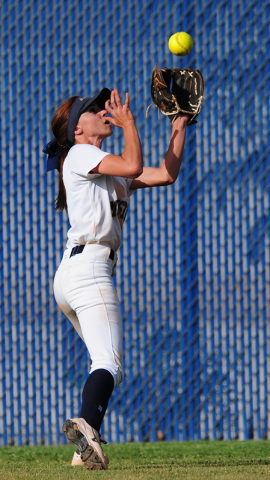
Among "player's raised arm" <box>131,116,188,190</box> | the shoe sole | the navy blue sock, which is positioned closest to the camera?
the shoe sole

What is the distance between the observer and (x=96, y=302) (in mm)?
2324

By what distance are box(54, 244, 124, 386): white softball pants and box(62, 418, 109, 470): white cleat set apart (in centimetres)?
22

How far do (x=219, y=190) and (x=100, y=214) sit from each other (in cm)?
180

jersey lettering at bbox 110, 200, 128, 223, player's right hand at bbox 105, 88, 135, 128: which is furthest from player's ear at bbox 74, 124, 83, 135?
jersey lettering at bbox 110, 200, 128, 223

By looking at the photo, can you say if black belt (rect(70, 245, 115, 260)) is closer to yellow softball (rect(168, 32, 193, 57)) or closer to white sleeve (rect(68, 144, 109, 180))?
white sleeve (rect(68, 144, 109, 180))

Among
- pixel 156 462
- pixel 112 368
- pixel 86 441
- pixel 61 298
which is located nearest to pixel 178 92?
pixel 61 298

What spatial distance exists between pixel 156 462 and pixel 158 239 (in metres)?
1.46

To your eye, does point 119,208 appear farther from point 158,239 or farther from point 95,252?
point 158,239

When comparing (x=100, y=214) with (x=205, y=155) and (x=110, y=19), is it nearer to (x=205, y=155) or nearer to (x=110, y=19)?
(x=205, y=155)

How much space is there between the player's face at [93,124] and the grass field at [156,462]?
4.28 feet

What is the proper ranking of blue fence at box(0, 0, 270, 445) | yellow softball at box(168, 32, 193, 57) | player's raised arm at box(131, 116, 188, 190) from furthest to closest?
blue fence at box(0, 0, 270, 445) < yellow softball at box(168, 32, 193, 57) < player's raised arm at box(131, 116, 188, 190)

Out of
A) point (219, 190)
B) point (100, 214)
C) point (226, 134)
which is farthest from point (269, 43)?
point (100, 214)

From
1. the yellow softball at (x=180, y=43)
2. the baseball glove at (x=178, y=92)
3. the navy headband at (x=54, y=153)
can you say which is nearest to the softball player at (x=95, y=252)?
the navy headband at (x=54, y=153)

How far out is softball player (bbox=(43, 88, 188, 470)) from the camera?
2256 millimetres
